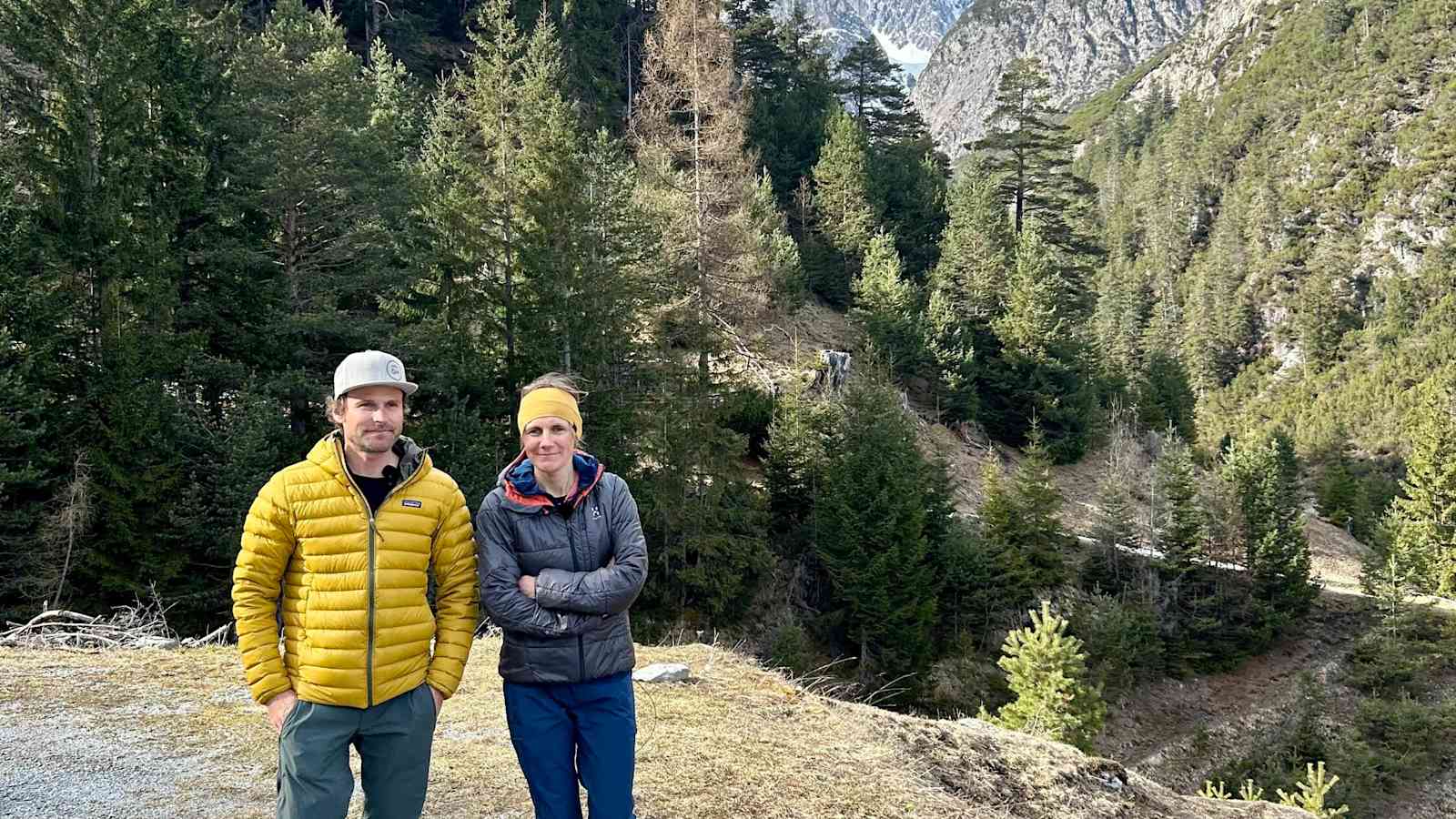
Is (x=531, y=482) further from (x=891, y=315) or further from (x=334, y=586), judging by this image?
(x=891, y=315)

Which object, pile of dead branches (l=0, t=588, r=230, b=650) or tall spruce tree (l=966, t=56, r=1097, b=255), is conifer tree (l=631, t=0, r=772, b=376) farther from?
tall spruce tree (l=966, t=56, r=1097, b=255)

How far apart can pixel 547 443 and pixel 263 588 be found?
106cm

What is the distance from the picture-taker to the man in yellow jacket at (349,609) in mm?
2750

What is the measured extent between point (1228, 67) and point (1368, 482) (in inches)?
4523

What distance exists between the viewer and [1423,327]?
73812 millimetres

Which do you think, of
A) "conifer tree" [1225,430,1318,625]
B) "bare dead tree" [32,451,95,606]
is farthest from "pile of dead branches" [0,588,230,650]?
"conifer tree" [1225,430,1318,625]

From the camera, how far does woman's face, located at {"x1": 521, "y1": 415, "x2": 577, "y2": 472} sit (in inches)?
121

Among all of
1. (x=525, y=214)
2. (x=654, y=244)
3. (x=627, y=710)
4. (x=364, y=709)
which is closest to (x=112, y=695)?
(x=364, y=709)

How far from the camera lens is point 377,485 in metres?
2.94

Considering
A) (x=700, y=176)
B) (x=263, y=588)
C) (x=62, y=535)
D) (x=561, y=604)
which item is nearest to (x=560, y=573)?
(x=561, y=604)

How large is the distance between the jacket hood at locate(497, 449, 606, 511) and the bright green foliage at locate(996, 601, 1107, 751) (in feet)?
40.8

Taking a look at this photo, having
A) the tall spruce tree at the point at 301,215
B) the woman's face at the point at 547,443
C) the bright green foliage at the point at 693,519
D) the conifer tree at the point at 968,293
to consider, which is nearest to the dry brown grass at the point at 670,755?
the woman's face at the point at 547,443

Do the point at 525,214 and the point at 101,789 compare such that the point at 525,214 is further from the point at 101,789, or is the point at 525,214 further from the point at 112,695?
the point at 101,789

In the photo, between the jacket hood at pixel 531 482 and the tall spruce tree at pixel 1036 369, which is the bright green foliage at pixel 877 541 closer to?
the tall spruce tree at pixel 1036 369
